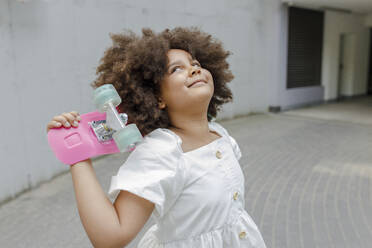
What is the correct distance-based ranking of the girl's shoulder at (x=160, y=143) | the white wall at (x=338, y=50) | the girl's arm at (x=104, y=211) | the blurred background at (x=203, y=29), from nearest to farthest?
the girl's arm at (x=104, y=211)
the girl's shoulder at (x=160, y=143)
the blurred background at (x=203, y=29)
the white wall at (x=338, y=50)

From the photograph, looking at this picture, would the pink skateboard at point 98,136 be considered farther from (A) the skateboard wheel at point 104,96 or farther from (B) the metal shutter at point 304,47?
(B) the metal shutter at point 304,47

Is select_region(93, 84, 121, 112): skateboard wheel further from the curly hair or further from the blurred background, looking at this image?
the blurred background

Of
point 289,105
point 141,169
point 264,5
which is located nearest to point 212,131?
point 141,169

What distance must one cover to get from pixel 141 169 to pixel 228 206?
1.28 ft

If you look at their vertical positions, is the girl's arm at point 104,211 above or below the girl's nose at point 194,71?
below

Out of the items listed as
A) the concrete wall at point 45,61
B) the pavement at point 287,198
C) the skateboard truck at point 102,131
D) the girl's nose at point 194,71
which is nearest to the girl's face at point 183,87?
the girl's nose at point 194,71

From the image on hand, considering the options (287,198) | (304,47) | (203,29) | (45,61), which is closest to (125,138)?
(287,198)

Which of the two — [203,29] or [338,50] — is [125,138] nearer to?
[203,29]

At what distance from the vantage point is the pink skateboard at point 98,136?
45.4 inches

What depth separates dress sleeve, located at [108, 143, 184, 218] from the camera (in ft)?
3.69

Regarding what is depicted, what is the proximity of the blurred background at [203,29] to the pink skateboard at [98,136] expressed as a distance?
3.44 ft

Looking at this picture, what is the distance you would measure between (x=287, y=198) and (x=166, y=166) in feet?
10.1

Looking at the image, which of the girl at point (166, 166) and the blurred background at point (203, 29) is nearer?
the girl at point (166, 166)

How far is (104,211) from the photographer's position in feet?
3.64
